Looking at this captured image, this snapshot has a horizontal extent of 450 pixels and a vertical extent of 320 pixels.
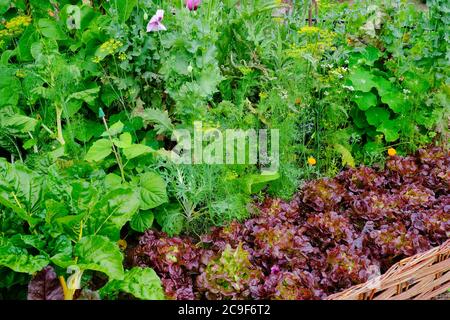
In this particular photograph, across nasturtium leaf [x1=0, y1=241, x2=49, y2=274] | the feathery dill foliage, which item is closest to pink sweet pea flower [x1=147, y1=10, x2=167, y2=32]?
the feathery dill foliage

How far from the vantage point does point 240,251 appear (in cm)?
262

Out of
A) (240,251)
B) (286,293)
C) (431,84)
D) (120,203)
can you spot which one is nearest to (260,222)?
(240,251)

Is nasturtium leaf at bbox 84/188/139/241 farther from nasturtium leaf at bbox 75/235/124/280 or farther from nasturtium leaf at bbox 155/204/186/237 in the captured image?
nasturtium leaf at bbox 155/204/186/237

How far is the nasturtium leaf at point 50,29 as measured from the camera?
3389mm

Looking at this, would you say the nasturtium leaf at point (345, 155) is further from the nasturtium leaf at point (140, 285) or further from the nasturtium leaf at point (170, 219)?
the nasturtium leaf at point (140, 285)

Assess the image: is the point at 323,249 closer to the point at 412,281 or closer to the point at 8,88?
the point at 412,281

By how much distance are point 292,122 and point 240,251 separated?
0.94 meters

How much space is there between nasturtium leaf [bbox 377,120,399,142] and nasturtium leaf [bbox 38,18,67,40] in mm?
1958

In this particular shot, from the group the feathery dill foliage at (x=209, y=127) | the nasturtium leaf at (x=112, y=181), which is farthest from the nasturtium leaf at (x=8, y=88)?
the nasturtium leaf at (x=112, y=181)

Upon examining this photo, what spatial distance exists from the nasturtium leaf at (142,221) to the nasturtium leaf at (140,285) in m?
0.41

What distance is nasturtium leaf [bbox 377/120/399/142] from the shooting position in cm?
362

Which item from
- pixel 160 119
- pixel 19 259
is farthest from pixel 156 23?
pixel 19 259

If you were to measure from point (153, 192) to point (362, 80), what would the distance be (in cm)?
155
